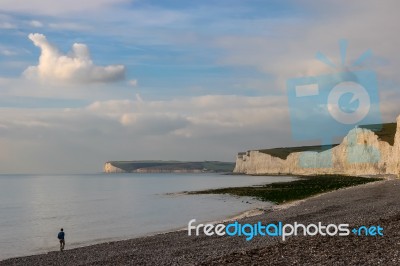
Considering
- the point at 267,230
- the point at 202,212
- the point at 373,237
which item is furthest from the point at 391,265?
the point at 202,212

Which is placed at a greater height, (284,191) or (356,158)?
(356,158)

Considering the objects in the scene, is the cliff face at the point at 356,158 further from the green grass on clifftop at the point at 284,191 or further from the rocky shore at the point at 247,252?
the rocky shore at the point at 247,252

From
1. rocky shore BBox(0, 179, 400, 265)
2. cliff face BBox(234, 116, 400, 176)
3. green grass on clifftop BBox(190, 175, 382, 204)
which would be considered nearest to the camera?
rocky shore BBox(0, 179, 400, 265)

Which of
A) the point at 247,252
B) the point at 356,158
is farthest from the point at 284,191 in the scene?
the point at 356,158

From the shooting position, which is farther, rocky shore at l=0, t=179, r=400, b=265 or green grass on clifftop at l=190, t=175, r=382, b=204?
green grass on clifftop at l=190, t=175, r=382, b=204

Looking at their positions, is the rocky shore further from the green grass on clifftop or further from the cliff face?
the cliff face

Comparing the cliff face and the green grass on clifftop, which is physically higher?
the cliff face

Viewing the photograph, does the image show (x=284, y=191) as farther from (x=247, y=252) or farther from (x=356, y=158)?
(x=356, y=158)

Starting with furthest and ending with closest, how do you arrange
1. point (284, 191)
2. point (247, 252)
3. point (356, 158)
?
1. point (356, 158)
2. point (284, 191)
3. point (247, 252)

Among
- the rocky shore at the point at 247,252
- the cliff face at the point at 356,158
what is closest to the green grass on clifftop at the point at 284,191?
the cliff face at the point at 356,158

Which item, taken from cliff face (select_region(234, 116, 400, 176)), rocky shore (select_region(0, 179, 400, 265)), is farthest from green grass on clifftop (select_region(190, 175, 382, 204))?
rocky shore (select_region(0, 179, 400, 265))

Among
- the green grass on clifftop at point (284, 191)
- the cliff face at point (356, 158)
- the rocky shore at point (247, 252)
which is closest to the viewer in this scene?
the rocky shore at point (247, 252)

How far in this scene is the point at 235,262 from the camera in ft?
48.8

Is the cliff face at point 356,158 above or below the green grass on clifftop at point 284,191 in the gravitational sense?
above
